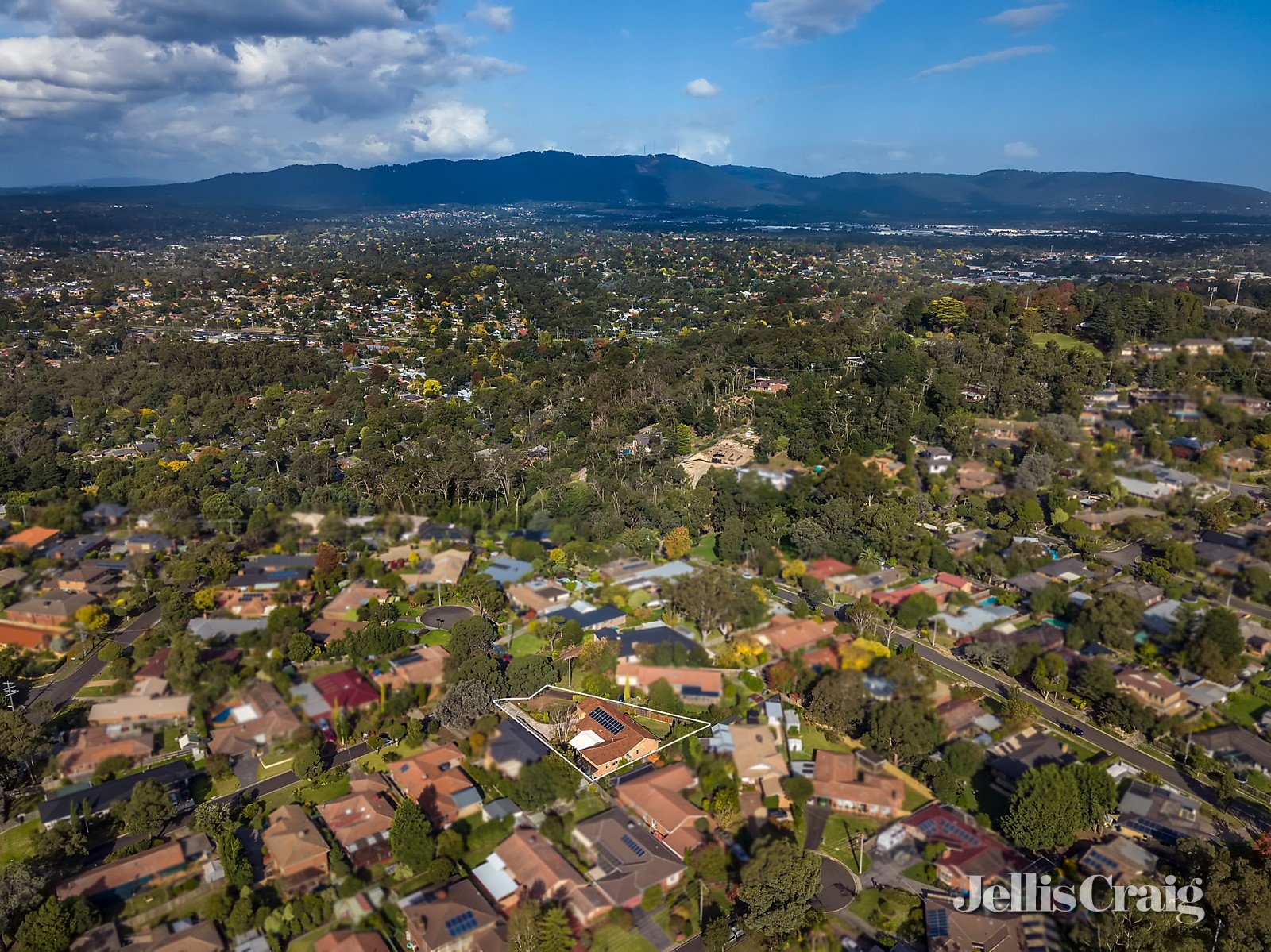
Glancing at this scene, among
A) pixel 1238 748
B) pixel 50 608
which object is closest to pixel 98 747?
pixel 50 608

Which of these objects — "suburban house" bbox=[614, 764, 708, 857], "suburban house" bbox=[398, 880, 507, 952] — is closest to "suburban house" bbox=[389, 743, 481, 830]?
"suburban house" bbox=[398, 880, 507, 952]

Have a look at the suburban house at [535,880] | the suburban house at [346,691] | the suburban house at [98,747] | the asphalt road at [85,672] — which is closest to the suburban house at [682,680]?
the suburban house at [535,880]

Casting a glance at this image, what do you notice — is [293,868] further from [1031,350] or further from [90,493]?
[1031,350]

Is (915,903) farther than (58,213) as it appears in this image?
No

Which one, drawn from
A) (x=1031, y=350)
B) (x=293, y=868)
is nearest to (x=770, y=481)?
(x=1031, y=350)

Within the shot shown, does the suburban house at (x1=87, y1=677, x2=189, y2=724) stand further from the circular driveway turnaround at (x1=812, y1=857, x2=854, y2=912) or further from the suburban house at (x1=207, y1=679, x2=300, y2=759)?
the circular driveway turnaround at (x1=812, y1=857, x2=854, y2=912)

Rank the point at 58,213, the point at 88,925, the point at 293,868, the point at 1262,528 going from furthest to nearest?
the point at 58,213
the point at 1262,528
the point at 293,868
the point at 88,925

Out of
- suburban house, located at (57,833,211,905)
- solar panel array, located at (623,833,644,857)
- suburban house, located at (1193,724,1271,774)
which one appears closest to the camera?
suburban house, located at (57,833,211,905)

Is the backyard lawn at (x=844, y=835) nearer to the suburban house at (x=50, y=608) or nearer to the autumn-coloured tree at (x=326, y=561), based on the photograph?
the autumn-coloured tree at (x=326, y=561)
